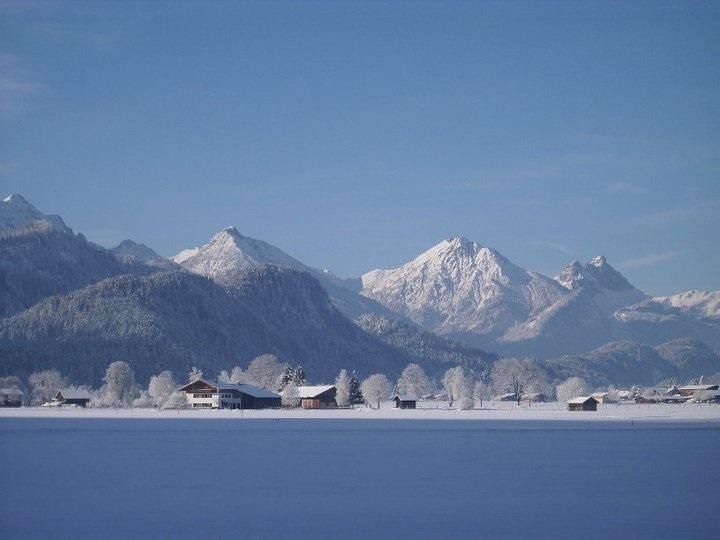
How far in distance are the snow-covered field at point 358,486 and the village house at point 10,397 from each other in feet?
341

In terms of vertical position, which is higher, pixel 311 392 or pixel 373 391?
pixel 373 391

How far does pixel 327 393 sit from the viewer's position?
160375 mm

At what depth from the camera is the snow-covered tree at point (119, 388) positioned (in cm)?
16988

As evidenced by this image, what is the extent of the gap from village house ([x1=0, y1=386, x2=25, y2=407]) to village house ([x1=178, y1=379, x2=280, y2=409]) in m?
37.3

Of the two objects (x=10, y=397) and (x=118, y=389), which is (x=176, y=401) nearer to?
(x=118, y=389)

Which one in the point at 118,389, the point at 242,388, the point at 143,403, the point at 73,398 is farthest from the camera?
the point at 118,389

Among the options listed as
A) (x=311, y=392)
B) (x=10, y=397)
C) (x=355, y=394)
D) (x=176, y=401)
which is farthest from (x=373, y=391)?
(x=10, y=397)

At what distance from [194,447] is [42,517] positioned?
3046 cm

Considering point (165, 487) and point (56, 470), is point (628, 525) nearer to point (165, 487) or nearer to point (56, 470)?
point (165, 487)

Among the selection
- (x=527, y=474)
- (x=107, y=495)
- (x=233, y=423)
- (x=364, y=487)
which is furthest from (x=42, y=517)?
(x=233, y=423)

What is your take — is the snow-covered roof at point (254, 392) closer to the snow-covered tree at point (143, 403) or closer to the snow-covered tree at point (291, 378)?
the snow-covered tree at point (291, 378)

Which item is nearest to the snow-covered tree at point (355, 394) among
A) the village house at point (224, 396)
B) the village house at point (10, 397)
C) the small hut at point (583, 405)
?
the village house at point (224, 396)

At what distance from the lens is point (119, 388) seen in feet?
567

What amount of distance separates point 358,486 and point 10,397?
147700 mm
